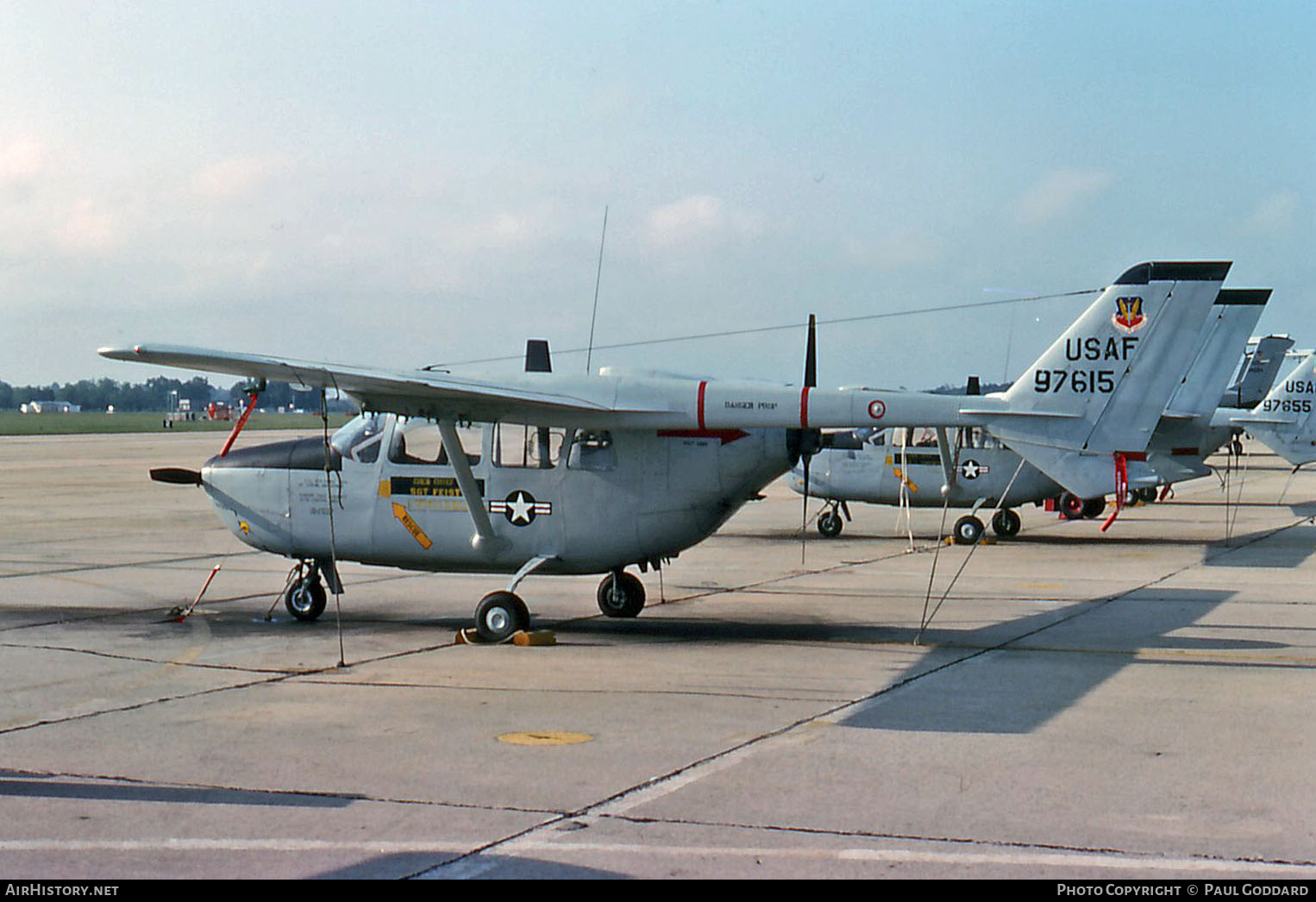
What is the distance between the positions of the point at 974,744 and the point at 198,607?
9824 mm

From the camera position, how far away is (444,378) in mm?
12945

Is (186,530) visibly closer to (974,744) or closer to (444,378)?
(444,378)

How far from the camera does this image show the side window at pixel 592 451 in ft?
44.3

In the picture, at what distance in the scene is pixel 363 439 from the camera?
47.1ft

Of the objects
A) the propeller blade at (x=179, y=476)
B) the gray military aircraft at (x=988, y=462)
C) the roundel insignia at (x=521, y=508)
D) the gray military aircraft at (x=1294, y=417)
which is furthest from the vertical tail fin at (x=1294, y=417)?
the propeller blade at (x=179, y=476)

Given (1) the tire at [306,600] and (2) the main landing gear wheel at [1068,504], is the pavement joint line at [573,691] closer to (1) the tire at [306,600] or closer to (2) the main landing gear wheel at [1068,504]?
(1) the tire at [306,600]

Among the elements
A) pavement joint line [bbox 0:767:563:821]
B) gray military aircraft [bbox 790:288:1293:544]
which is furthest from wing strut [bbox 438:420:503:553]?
gray military aircraft [bbox 790:288:1293:544]

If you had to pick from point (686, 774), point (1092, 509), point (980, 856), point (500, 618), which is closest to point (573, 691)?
point (500, 618)

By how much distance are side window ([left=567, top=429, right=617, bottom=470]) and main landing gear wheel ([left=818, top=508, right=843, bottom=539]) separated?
13.5 m

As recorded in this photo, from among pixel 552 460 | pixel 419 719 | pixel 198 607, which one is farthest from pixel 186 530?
pixel 419 719

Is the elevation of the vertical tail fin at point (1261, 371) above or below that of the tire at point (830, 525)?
above

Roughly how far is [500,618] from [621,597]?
75.4 inches

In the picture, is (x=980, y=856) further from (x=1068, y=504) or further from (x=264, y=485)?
(x=1068, y=504)

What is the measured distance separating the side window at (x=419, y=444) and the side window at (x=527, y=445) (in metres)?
0.38
